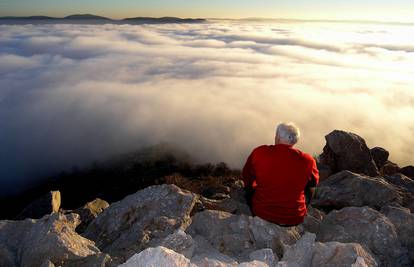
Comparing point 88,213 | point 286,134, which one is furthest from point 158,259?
point 88,213

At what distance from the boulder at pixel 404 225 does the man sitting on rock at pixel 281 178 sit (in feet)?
7.27

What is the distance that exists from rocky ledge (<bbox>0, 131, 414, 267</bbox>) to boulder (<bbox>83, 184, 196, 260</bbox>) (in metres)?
0.02

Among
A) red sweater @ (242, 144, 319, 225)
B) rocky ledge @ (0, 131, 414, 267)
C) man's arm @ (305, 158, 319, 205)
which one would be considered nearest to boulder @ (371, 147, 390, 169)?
rocky ledge @ (0, 131, 414, 267)

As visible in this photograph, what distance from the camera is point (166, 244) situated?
6660 millimetres

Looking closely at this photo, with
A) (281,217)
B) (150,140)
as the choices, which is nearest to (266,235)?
(281,217)

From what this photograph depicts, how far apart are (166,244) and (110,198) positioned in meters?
62.3

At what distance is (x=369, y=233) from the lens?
8.05m

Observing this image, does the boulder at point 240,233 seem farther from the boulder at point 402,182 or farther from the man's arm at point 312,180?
the boulder at point 402,182

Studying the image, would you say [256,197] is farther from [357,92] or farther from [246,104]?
[357,92]

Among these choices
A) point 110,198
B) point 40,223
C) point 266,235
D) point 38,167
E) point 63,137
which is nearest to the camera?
point 266,235

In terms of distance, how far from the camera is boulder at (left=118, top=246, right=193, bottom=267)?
5.45m

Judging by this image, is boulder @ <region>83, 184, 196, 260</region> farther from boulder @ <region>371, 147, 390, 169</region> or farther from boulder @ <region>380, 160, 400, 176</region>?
boulder @ <region>371, 147, 390, 169</region>

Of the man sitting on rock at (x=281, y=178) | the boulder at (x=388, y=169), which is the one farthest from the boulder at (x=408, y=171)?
the man sitting on rock at (x=281, y=178)

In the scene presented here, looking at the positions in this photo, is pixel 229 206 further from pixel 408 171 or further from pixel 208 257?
pixel 408 171
